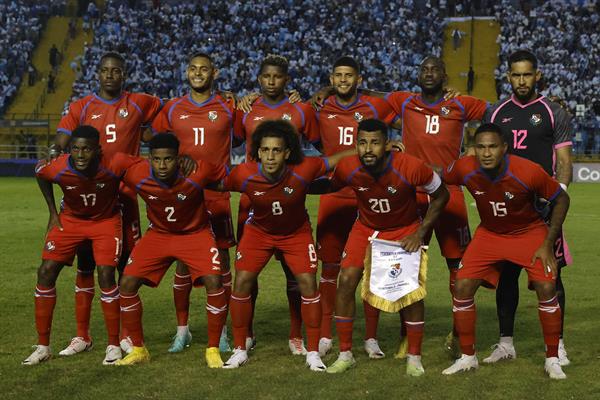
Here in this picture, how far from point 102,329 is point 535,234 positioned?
412 centimetres

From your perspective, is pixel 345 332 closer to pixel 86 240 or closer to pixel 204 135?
pixel 204 135

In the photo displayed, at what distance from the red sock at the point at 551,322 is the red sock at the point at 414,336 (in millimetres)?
930

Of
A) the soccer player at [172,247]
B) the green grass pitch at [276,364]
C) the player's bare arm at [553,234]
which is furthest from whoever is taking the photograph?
the soccer player at [172,247]

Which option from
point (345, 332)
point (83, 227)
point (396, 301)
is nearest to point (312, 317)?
point (345, 332)

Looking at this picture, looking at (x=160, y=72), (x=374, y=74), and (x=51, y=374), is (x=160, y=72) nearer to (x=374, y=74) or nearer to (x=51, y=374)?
(x=374, y=74)

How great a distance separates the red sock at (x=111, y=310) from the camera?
7332 millimetres

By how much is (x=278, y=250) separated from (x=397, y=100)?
1804 millimetres

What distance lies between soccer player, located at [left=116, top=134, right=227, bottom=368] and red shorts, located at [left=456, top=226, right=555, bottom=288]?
199 centimetres

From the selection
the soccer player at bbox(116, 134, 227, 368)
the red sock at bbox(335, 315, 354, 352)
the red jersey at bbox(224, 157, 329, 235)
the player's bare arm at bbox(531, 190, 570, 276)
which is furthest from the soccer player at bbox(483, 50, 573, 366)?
the soccer player at bbox(116, 134, 227, 368)

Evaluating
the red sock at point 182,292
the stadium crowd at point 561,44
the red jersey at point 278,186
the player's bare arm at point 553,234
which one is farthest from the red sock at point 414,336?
the stadium crowd at point 561,44

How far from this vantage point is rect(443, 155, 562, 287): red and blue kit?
675 centimetres

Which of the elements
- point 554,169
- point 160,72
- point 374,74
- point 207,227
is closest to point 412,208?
point 554,169

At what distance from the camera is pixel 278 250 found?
7.40 meters

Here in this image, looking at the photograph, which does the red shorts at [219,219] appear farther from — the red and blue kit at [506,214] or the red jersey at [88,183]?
the red and blue kit at [506,214]
